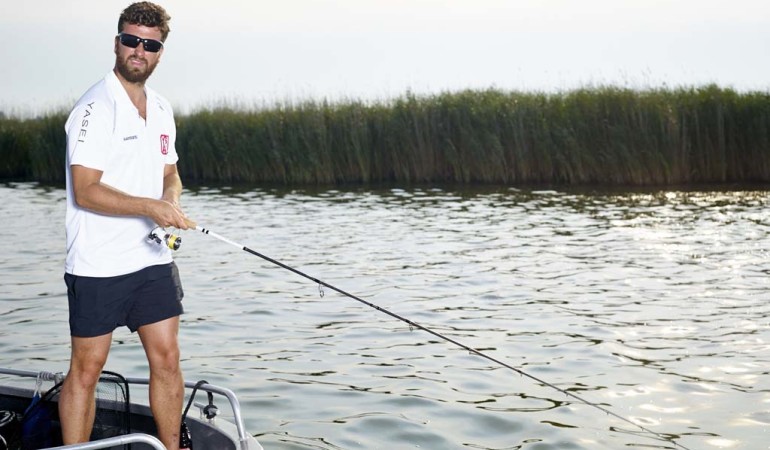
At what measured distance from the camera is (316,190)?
21828mm

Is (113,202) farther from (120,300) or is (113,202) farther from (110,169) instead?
(120,300)

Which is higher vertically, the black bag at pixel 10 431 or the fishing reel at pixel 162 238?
the fishing reel at pixel 162 238

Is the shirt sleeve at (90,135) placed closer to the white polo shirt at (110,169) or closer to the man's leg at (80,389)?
the white polo shirt at (110,169)

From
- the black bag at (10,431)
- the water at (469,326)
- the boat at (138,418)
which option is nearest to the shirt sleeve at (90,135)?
the boat at (138,418)

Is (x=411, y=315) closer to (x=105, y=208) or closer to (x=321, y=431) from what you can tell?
(x=321, y=431)

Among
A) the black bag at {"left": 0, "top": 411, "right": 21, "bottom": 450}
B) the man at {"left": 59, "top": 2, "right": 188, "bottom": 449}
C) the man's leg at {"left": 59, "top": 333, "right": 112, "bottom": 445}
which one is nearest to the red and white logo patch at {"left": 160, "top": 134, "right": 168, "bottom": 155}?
the man at {"left": 59, "top": 2, "right": 188, "bottom": 449}

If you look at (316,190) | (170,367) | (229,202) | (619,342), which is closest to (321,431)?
(170,367)

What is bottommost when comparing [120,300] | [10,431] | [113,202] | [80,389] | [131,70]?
[10,431]

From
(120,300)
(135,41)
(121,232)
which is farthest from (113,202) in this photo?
(135,41)

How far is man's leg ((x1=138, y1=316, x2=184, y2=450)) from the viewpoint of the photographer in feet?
14.6

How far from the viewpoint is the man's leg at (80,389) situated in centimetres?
434

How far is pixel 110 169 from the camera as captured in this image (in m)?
4.36

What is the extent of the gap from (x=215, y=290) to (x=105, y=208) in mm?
6470

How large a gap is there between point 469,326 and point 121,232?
4754 millimetres
